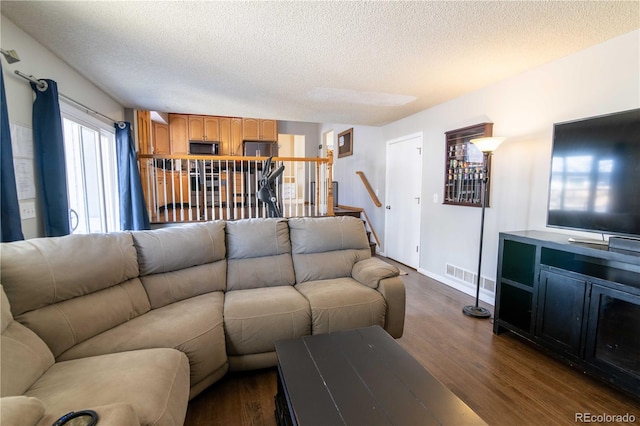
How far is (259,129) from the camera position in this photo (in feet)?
23.6

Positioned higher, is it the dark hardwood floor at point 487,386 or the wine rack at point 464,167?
the wine rack at point 464,167

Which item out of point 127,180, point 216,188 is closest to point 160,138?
point 216,188

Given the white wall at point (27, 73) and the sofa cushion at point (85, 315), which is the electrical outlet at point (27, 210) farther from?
the sofa cushion at point (85, 315)

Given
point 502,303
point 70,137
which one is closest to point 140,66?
point 70,137

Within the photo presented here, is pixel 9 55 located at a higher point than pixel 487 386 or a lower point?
higher

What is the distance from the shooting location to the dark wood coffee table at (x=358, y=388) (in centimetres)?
102

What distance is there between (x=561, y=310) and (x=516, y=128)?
5.77ft

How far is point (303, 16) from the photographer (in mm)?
1817

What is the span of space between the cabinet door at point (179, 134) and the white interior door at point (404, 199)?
5.00 metres

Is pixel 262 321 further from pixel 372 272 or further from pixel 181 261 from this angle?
pixel 372 272

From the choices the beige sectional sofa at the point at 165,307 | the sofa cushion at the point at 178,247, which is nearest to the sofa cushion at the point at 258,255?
the beige sectional sofa at the point at 165,307

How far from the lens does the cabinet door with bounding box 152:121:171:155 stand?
255 inches

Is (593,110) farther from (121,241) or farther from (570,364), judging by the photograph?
(121,241)

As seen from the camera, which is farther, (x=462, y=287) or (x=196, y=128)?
(x=196, y=128)
